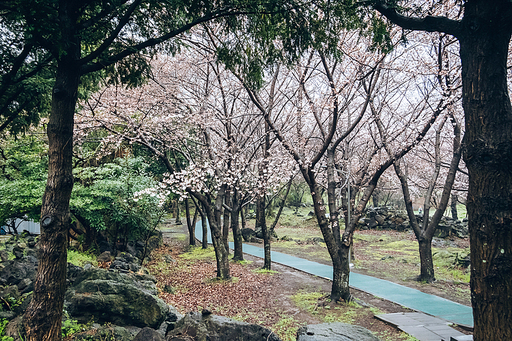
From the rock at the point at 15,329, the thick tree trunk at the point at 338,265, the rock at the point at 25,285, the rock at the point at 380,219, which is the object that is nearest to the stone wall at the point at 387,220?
the rock at the point at 380,219

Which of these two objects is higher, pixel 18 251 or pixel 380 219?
pixel 380 219

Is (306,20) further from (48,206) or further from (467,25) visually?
(48,206)

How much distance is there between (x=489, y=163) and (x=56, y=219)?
193 inches

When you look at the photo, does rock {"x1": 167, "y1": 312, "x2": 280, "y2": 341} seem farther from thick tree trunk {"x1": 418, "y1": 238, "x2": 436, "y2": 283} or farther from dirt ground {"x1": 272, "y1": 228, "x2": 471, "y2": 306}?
thick tree trunk {"x1": 418, "y1": 238, "x2": 436, "y2": 283}

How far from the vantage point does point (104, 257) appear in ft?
35.3

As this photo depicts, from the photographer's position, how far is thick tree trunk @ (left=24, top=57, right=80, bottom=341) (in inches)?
141

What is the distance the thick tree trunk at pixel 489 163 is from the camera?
2914 millimetres

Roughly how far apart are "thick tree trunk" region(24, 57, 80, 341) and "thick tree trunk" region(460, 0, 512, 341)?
4.71 metres

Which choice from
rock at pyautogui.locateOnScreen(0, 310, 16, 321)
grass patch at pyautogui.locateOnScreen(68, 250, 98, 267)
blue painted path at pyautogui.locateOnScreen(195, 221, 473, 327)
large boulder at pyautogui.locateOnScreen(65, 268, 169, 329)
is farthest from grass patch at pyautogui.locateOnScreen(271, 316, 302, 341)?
grass patch at pyautogui.locateOnScreen(68, 250, 98, 267)

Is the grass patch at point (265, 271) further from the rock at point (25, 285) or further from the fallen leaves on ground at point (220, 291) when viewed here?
the rock at point (25, 285)

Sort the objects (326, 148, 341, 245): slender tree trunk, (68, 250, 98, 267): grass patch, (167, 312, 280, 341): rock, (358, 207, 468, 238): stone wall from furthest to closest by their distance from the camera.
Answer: (358, 207, 468, 238): stone wall
(68, 250, 98, 267): grass patch
(326, 148, 341, 245): slender tree trunk
(167, 312, 280, 341): rock

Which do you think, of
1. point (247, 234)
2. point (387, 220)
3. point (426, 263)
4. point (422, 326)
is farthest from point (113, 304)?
point (387, 220)

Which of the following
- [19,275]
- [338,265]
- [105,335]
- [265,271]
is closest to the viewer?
[105,335]

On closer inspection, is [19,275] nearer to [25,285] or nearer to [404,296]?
[25,285]
